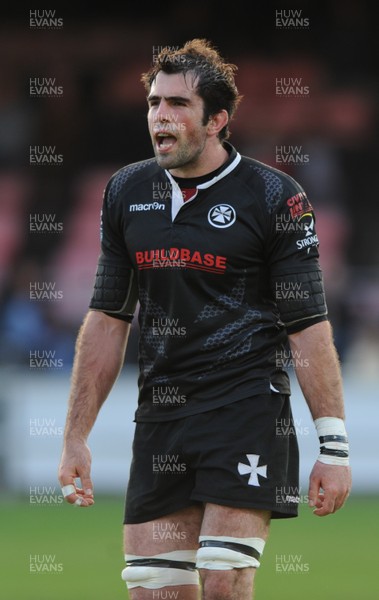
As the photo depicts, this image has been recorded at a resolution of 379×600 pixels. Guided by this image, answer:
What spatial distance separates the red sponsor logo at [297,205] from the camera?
5.27 m

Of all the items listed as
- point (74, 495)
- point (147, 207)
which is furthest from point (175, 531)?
point (147, 207)

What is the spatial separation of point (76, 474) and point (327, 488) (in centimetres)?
107

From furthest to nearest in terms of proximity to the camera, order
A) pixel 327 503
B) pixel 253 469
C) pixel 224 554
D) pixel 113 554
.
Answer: pixel 113 554 → pixel 253 469 → pixel 327 503 → pixel 224 554

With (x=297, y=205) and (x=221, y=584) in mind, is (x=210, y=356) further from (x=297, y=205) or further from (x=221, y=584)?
(x=221, y=584)

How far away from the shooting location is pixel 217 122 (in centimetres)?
550

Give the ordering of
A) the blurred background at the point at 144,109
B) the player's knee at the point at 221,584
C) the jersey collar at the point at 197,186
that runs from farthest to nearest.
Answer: the blurred background at the point at 144,109 < the jersey collar at the point at 197,186 < the player's knee at the point at 221,584

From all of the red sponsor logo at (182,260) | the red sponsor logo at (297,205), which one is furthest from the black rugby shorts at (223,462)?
the red sponsor logo at (297,205)

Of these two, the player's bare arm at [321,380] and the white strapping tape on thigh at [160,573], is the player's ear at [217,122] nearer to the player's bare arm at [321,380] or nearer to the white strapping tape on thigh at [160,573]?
the player's bare arm at [321,380]

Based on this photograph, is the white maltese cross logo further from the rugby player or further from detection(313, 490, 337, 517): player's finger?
detection(313, 490, 337, 517): player's finger

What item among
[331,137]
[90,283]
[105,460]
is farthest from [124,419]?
[331,137]

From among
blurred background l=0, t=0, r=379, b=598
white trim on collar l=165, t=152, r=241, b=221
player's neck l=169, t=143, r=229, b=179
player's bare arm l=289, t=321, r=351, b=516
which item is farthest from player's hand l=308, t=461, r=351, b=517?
blurred background l=0, t=0, r=379, b=598

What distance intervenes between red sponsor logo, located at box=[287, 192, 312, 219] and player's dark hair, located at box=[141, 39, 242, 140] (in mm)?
472

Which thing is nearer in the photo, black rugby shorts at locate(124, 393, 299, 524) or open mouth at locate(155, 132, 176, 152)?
black rugby shorts at locate(124, 393, 299, 524)

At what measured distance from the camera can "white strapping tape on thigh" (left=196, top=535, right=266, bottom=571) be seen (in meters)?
4.92
